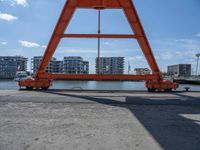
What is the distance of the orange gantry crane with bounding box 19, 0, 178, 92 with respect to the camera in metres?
20.5

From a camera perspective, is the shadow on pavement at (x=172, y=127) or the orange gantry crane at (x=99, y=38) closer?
the shadow on pavement at (x=172, y=127)

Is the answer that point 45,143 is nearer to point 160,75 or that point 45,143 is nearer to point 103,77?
point 103,77

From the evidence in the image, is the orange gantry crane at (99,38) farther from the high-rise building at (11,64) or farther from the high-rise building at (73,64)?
the high-rise building at (11,64)

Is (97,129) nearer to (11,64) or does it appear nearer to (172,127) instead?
(172,127)

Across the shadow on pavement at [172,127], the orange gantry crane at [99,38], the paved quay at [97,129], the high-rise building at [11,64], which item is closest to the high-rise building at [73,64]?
the high-rise building at [11,64]

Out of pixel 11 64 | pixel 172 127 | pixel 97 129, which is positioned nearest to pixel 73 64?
pixel 11 64

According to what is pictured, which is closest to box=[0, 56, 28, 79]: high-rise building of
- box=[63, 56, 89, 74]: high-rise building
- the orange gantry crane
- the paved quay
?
box=[63, 56, 89, 74]: high-rise building

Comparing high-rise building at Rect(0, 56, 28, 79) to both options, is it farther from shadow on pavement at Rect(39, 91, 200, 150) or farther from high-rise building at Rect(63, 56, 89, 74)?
shadow on pavement at Rect(39, 91, 200, 150)

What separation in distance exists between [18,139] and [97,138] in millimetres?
1690

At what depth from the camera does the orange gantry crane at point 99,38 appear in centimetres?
2053

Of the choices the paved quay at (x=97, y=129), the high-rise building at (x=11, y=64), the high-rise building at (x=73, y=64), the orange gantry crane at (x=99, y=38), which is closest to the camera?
the paved quay at (x=97, y=129)

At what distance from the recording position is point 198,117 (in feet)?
31.4

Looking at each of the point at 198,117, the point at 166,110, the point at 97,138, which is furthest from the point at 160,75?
the point at 97,138

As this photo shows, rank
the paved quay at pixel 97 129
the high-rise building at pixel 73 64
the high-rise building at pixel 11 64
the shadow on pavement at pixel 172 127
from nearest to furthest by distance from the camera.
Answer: the paved quay at pixel 97 129, the shadow on pavement at pixel 172 127, the high-rise building at pixel 73 64, the high-rise building at pixel 11 64
